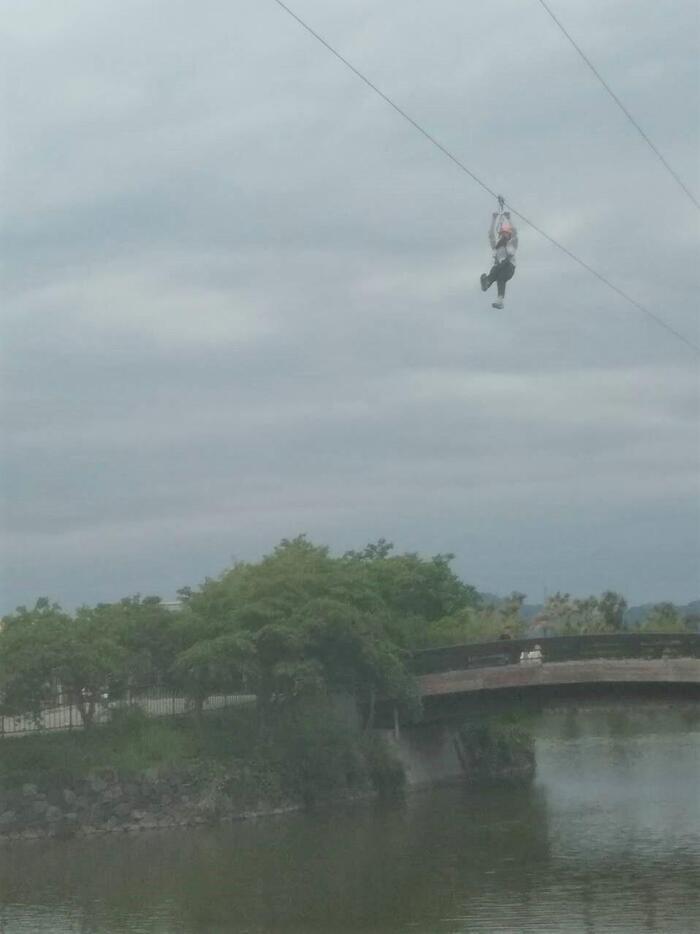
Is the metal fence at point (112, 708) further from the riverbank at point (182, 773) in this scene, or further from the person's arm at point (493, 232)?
the person's arm at point (493, 232)

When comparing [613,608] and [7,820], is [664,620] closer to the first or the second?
[613,608]

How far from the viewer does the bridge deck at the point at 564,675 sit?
4372 cm

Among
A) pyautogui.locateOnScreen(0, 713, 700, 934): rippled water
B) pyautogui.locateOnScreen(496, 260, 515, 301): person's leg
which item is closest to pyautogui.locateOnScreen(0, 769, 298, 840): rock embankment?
pyautogui.locateOnScreen(0, 713, 700, 934): rippled water

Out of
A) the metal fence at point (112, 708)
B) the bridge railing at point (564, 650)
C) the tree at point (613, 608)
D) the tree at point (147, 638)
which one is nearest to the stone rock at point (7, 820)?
the metal fence at point (112, 708)

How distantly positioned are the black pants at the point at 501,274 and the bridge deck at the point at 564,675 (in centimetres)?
2403

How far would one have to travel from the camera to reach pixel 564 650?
153 ft

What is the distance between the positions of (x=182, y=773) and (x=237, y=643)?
4.31 m

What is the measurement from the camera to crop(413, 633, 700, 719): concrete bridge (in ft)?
145

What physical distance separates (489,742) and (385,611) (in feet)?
36.5

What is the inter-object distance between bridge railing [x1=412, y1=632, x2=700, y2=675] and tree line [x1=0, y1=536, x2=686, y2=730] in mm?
1184

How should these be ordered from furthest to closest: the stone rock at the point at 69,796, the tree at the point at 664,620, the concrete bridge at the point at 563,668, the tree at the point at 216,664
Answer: the tree at the point at 664,620, the concrete bridge at the point at 563,668, the tree at the point at 216,664, the stone rock at the point at 69,796

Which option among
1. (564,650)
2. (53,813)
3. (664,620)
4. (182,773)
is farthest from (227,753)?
(664,620)

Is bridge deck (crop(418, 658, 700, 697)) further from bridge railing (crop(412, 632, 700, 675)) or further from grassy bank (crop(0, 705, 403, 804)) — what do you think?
grassy bank (crop(0, 705, 403, 804))

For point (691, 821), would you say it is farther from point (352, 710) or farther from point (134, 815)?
point (134, 815)
